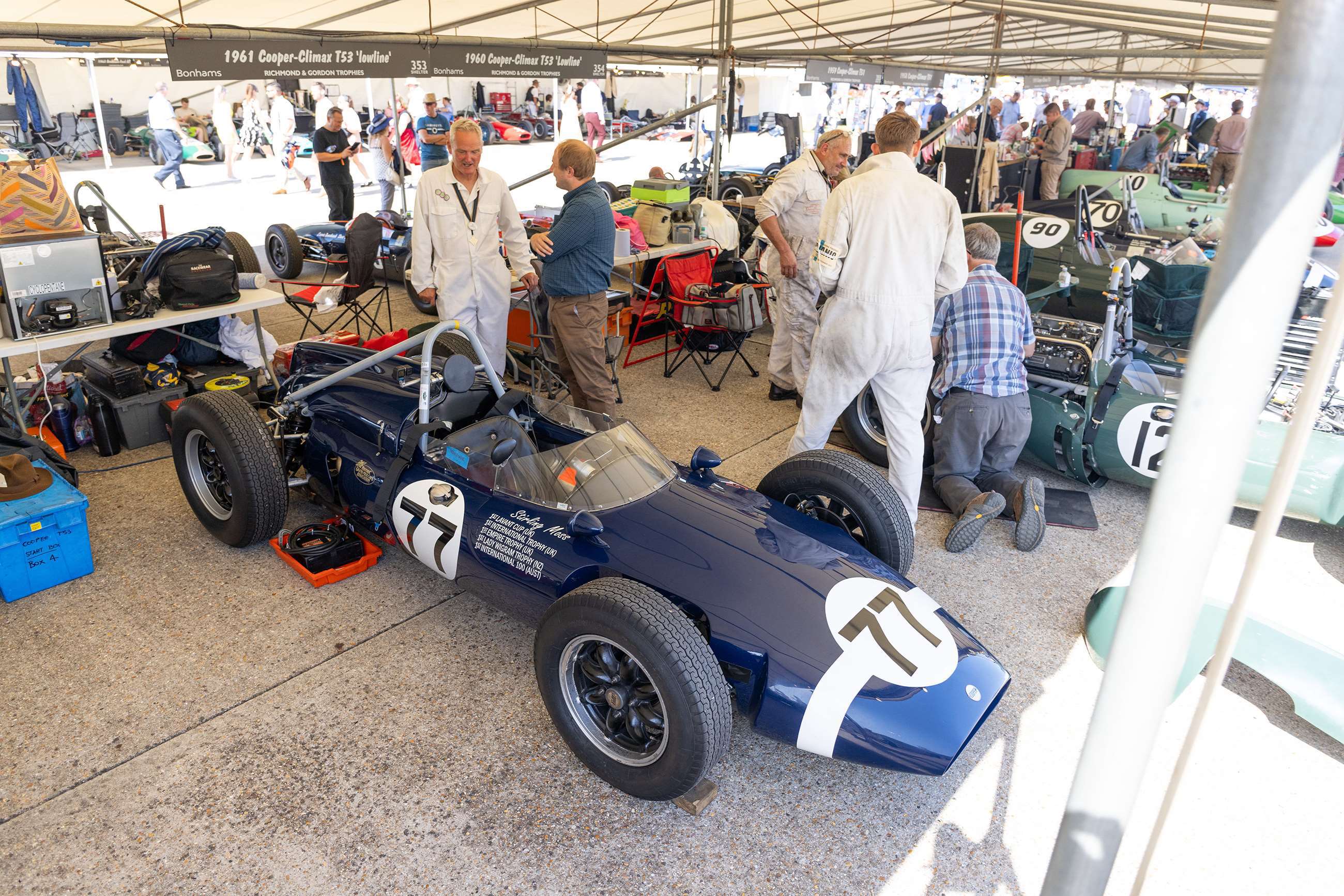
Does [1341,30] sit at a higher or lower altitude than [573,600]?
higher

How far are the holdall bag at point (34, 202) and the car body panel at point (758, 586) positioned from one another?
2.48m

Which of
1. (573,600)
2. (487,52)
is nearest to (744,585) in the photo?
(573,600)

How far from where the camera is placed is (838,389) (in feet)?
14.2

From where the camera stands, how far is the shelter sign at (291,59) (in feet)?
20.8

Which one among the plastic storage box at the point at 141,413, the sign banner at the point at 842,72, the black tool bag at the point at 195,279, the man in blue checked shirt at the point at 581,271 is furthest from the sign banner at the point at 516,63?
the plastic storage box at the point at 141,413

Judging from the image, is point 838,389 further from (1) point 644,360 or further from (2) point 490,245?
(1) point 644,360

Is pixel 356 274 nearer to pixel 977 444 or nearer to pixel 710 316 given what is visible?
pixel 710 316

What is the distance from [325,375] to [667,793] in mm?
2708

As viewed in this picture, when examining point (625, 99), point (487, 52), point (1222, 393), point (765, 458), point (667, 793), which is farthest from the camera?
point (625, 99)

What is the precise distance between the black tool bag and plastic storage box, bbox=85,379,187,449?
1.68 feet

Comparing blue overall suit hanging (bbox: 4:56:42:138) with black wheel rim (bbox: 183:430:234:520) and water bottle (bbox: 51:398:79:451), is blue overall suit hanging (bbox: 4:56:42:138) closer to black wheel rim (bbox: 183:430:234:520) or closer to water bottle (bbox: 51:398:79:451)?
water bottle (bbox: 51:398:79:451)

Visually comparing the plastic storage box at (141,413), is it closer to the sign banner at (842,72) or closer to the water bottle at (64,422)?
the water bottle at (64,422)

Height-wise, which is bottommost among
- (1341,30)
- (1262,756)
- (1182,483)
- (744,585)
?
(1262,756)

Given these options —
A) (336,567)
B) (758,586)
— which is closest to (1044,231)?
(758,586)
